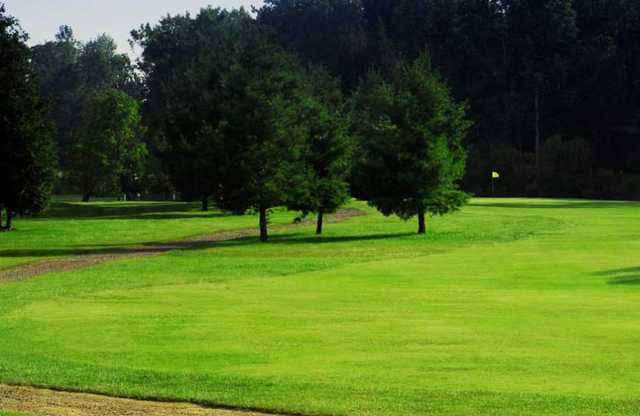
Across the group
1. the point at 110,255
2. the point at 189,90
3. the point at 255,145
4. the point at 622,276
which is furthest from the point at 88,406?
the point at 189,90

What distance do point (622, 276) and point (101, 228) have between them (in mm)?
36853

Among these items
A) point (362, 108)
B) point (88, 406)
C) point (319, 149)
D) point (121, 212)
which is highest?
point (362, 108)

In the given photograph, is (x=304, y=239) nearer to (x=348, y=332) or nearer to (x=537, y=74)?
(x=348, y=332)

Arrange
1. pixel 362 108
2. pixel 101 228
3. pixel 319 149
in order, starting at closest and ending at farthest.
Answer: pixel 319 149
pixel 101 228
pixel 362 108

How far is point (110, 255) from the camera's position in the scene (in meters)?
46.9

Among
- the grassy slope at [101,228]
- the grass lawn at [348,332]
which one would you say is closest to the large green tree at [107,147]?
the grassy slope at [101,228]

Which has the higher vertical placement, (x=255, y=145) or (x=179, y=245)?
(x=255, y=145)

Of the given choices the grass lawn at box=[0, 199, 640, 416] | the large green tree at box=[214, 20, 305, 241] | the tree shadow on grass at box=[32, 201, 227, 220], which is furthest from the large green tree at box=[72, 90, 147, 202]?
the grass lawn at box=[0, 199, 640, 416]

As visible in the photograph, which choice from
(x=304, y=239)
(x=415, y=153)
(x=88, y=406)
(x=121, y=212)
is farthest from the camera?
(x=121, y=212)

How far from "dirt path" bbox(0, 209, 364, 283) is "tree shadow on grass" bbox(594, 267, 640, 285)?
1876 centimetres

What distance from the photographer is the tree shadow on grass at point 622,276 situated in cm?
3197

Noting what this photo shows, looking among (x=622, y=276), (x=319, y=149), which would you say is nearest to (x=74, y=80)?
(x=319, y=149)

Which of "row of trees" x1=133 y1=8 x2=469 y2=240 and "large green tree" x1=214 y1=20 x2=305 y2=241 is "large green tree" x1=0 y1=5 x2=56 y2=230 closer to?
"row of trees" x1=133 y1=8 x2=469 y2=240

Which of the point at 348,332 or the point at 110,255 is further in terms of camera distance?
the point at 110,255
